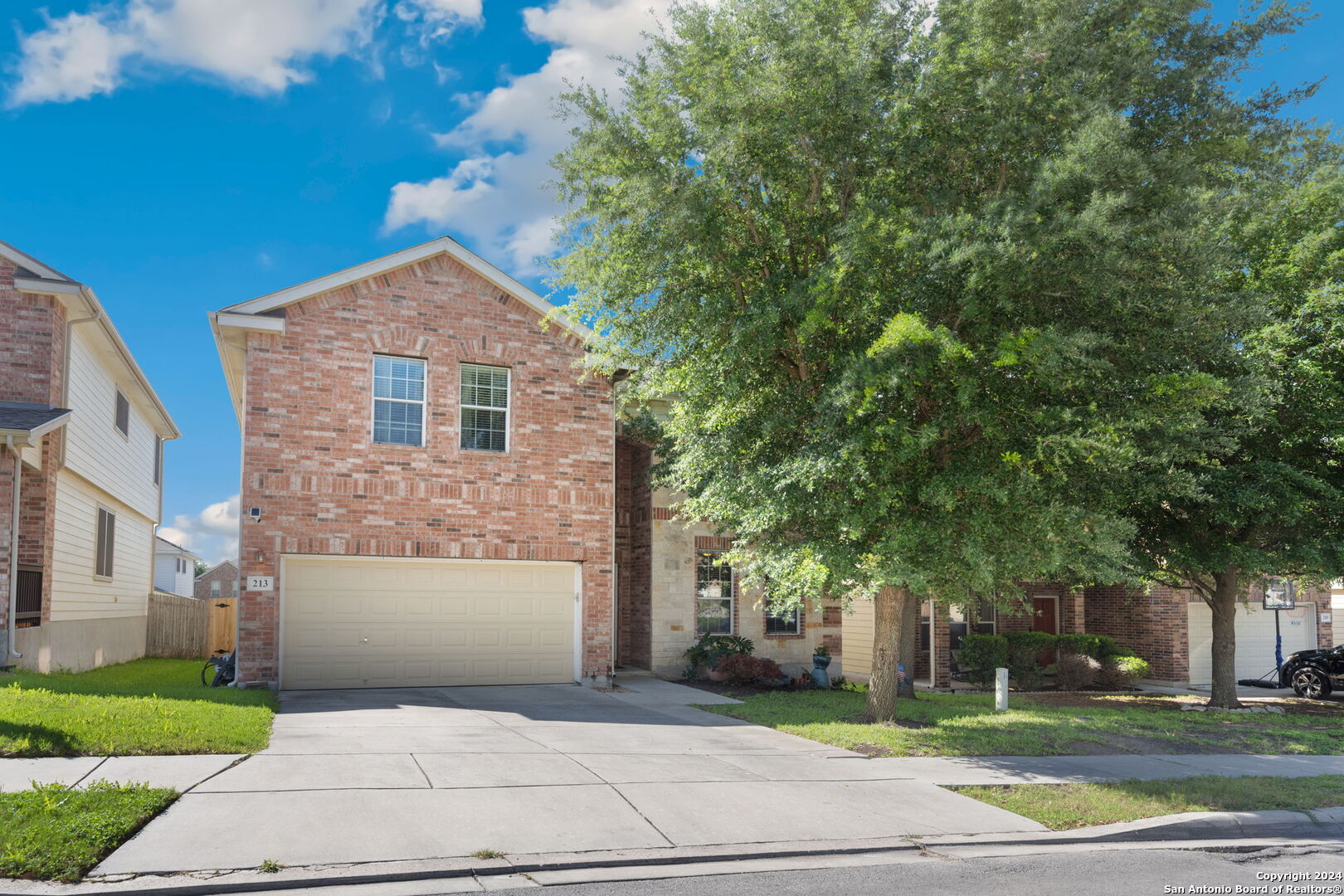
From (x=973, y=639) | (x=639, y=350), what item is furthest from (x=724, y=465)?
(x=973, y=639)

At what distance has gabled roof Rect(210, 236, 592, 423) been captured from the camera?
1584 centimetres

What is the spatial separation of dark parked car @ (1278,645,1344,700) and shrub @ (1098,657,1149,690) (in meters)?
3.14

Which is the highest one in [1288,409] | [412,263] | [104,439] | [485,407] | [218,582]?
[412,263]

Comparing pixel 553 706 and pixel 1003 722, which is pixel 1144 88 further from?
pixel 553 706

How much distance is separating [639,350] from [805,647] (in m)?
10.0

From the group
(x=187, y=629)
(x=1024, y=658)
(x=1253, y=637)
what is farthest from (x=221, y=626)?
(x=1253, y=637)

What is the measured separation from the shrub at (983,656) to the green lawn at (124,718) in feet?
48.5

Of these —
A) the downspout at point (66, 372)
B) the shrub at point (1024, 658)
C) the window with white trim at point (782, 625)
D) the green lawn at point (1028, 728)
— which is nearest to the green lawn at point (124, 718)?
the downspout at point (66, 372)

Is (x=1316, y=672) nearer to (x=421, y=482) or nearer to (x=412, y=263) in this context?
(x=421, y=482)

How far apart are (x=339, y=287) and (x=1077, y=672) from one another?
59.4 ft

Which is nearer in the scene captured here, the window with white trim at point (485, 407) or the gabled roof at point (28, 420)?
the gabled roof at point (28, 420)

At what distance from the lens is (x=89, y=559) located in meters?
20.4

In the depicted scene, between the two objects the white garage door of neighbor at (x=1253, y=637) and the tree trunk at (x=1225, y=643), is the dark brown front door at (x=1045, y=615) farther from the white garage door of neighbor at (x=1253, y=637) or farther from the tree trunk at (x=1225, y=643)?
the tree trunk at (x=1225, y=643)

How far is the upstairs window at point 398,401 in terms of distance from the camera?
1670cm
